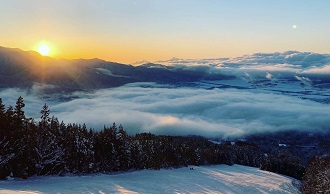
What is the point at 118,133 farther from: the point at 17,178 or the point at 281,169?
the point at 281,169

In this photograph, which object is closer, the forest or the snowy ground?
the snowy ground

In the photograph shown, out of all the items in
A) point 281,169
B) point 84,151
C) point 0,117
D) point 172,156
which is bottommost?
Result: point 281,169

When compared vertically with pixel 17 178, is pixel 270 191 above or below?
below

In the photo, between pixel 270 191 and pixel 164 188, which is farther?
pixel 270 191

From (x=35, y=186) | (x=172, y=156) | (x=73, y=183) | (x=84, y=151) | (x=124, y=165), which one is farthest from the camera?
(x=172, y=156)

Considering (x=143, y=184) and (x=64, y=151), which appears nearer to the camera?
(x=143, y=184)

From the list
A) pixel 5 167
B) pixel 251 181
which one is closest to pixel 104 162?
pixel 5 167

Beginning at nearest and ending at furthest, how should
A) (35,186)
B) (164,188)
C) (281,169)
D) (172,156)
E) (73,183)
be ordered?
(35,186), (73,183), (164,188), (172,156), (281,169)

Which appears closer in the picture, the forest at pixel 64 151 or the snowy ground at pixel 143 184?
the snowy ground at pixel 143 184

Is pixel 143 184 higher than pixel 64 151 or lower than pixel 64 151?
lower
